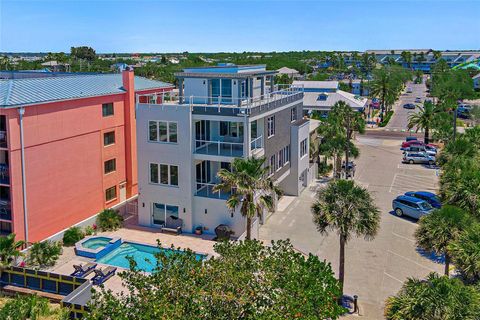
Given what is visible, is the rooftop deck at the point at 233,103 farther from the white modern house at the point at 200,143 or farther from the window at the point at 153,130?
the window at the point at 153,130

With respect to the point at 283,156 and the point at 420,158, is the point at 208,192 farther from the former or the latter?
the point at 420,158

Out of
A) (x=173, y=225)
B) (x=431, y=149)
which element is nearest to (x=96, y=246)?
(x=173, y=225)

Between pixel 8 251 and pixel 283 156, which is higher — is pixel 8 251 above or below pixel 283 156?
below

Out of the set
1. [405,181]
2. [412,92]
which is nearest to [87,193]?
[405,181]

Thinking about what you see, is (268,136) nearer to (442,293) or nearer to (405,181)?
(405,181)

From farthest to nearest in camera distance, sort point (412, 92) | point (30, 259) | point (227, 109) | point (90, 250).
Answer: point (412, 92)
point (227, 109)
point (90, 250)
point (30, 259)

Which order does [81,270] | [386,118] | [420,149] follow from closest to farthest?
[81,270]
[420,149]
[386,118]
